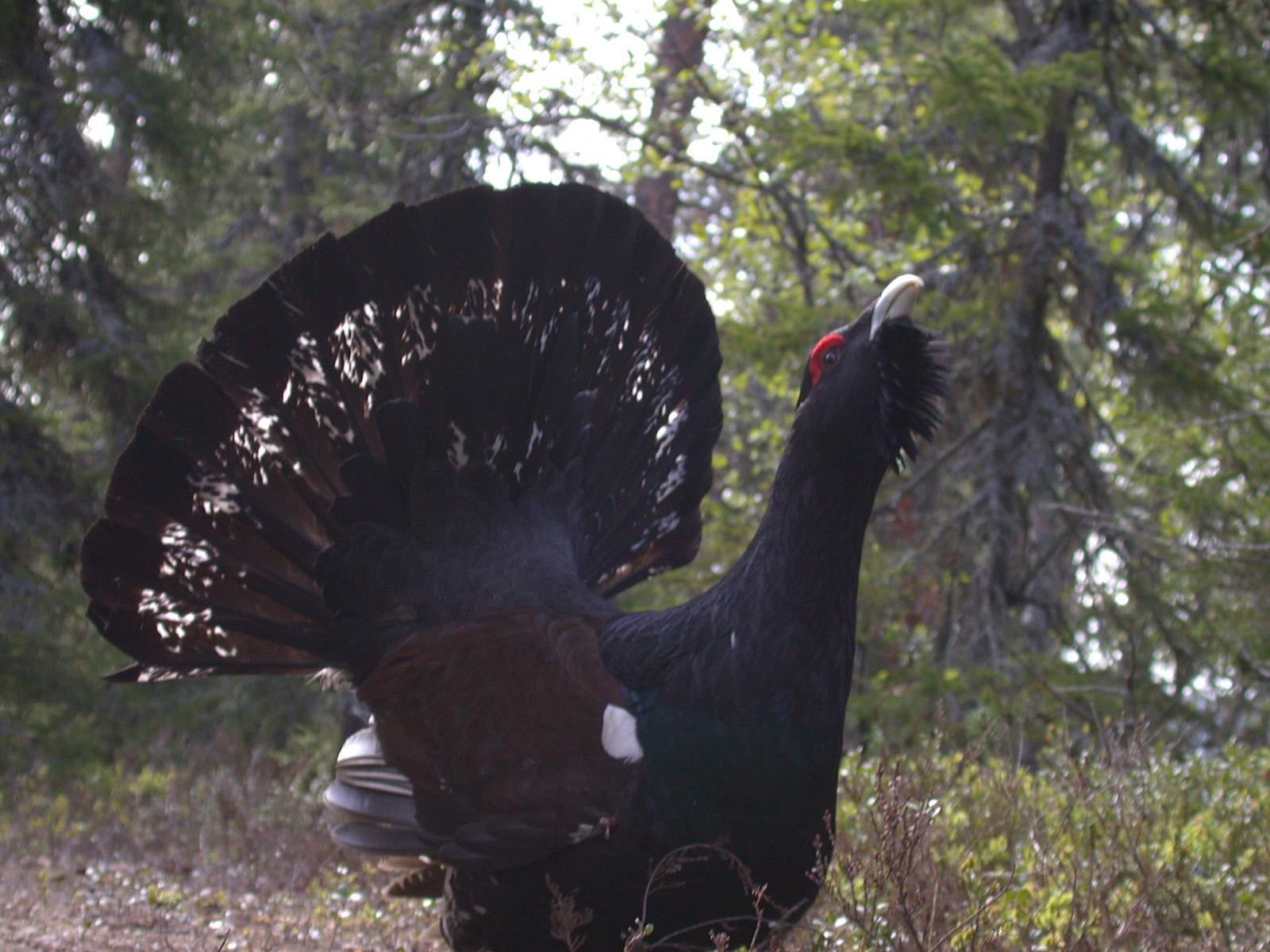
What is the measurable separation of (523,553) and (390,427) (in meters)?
0.69

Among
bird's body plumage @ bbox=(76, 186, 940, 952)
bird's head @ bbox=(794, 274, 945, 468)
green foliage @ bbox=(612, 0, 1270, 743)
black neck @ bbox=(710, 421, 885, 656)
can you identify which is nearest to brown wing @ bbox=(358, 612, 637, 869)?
bird's body plumage @ bbox=(76, 186, 940, 952)

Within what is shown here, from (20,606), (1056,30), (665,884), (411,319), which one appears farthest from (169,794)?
(1056,30)

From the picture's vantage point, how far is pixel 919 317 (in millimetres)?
8531

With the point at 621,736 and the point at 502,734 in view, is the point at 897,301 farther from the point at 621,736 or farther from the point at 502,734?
the point at 502,734

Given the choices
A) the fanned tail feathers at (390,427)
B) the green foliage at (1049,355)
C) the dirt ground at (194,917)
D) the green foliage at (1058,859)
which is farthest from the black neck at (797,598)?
the green foliage at (1049,355)

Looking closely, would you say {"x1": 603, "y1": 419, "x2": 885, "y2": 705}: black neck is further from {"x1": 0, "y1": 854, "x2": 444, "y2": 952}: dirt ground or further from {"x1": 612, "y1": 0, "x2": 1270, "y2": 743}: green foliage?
{"x1": 612, "y1": 0, "x2": 1270, "y2": 743}: green foliage

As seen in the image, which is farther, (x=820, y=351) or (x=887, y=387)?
(x=820, y=351)

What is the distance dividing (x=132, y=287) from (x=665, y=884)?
26.2ft

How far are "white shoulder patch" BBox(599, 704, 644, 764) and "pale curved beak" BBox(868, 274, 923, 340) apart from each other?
127 cm

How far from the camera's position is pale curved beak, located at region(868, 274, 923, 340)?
3.19 metres

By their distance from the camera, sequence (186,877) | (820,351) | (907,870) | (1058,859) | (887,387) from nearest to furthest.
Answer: (907,870) → (887,387) → (820,351) → (1058,859) → (186,877)

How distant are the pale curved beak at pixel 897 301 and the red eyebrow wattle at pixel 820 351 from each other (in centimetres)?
13

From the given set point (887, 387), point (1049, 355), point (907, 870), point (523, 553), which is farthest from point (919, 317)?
point (907, 870)

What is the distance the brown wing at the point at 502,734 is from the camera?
10.9 feet
